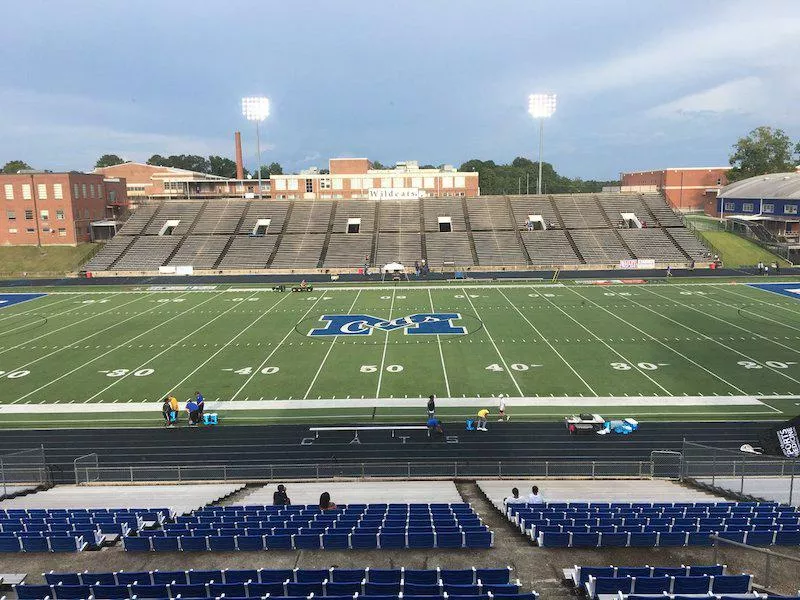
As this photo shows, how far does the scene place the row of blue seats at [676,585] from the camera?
6664 millimetres

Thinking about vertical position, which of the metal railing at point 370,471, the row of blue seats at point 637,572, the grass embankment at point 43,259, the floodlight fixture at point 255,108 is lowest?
the metal railing at point 370,471

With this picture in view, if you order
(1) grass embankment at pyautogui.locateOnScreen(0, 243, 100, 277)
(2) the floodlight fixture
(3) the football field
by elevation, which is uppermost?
(2) the floodlight fixture

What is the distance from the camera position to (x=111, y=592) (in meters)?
6.63

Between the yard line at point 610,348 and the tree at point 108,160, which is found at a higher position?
the tree at point 108,160

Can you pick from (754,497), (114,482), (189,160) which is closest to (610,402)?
(754,497)

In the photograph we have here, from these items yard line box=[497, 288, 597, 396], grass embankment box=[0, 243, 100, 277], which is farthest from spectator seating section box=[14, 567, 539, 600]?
grass embankment box=[0, 243, 100, 277]

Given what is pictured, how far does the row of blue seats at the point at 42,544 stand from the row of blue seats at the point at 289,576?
146 cm

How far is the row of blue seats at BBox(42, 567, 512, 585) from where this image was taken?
280 inches

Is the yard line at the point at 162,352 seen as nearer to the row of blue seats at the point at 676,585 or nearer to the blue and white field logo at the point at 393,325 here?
the blue and white field logo at the point at 393,325

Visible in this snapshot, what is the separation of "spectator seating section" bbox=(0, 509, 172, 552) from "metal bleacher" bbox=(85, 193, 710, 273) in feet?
145

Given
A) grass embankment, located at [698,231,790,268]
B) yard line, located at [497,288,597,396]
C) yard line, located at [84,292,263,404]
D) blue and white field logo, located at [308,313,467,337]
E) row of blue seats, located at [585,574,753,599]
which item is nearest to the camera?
row of blue seats, located at [585,574,753,599]

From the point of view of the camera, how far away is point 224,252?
191ft

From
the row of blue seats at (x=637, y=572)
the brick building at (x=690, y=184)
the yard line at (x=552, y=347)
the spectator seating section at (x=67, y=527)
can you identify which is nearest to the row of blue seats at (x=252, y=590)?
the row of blue seats at (x=637, y=572)

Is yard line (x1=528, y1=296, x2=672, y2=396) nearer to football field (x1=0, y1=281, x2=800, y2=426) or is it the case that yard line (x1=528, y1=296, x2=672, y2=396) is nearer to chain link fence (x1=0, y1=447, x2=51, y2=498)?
football field (x1=0, y1=281, x2=800, y2=426)
